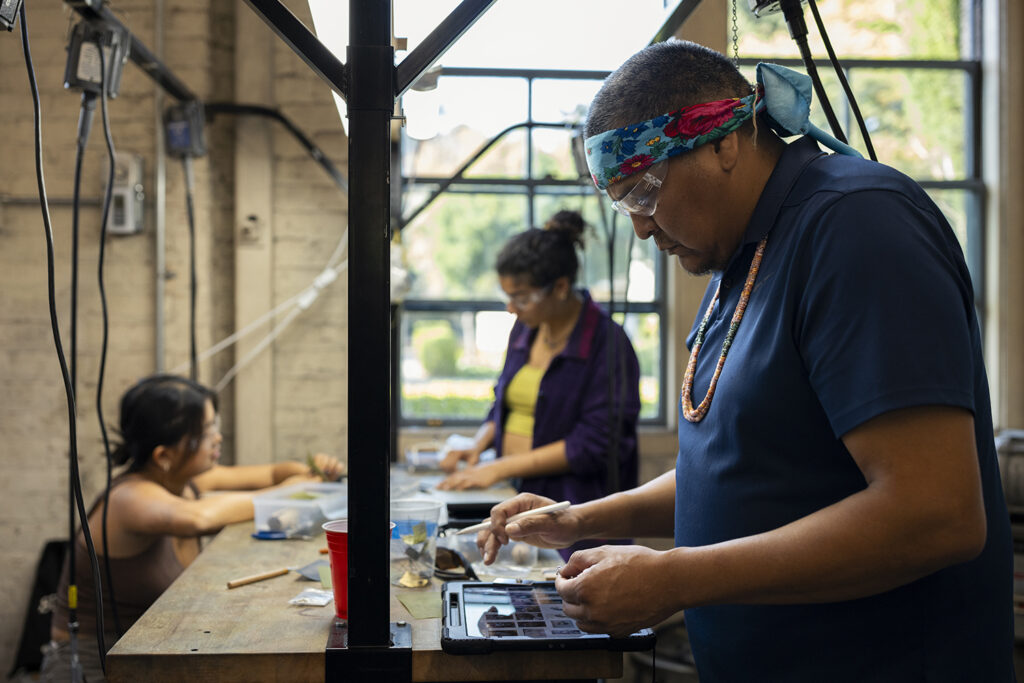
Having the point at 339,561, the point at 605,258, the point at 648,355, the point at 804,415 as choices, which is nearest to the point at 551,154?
the point at 605,258

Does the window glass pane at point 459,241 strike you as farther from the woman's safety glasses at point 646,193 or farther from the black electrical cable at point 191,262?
the woman's safety glasses at point 646,193

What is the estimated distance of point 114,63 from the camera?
1960mm

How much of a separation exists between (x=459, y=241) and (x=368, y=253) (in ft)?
9.82

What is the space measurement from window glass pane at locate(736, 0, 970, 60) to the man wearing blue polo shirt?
3.35 metres

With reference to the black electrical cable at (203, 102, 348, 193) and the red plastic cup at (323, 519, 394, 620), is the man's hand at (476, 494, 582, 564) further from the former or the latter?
the black electrical cable at (203, 102, 348, 193)

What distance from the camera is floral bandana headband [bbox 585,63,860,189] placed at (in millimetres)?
1051

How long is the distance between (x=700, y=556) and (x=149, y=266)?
10.5 feet

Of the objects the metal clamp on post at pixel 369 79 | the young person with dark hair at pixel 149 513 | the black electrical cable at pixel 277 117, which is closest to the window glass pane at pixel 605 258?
the black electrical cable at pixel 277 117

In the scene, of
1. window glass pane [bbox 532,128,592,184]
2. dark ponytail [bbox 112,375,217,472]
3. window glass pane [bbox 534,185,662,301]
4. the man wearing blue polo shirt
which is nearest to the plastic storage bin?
dark ponytail [bbox 112,375,217,472]

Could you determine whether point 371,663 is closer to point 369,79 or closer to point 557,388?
point 369,79

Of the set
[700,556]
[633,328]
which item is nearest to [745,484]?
[700,556]

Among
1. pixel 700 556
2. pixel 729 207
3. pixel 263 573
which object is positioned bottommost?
pixel 263 573

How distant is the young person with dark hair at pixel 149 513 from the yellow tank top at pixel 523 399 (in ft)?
3.27

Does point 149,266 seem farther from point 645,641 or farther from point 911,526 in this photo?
point 911,526
